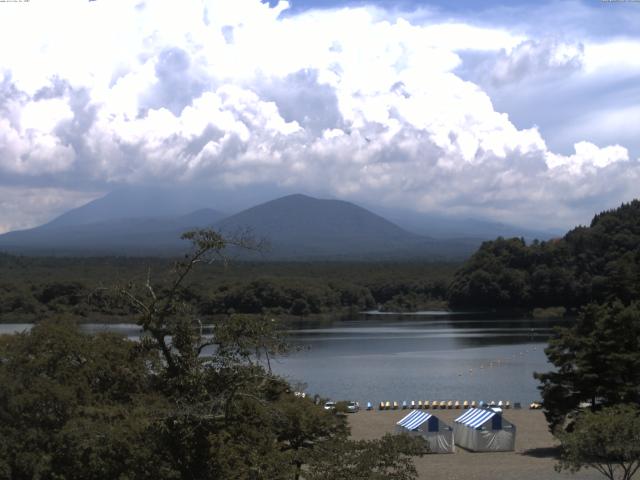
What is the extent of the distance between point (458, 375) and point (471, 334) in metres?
21.1

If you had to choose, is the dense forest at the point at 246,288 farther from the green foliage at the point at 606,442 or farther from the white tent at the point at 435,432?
the green foliage at the point at 606,442

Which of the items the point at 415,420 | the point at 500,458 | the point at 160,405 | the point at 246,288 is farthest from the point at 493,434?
the point at 246,288

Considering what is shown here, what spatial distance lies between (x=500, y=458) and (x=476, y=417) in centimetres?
184

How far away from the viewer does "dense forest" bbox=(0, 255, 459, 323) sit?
71.8 metres

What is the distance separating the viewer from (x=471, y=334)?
63.2 metres

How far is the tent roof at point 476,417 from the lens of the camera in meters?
24.4

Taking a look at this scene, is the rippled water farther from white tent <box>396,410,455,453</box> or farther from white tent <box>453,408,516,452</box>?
white tent <box>453,408,516,452</box>

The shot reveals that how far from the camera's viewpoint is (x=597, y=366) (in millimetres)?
22906

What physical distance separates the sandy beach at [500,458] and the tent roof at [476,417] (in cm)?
71

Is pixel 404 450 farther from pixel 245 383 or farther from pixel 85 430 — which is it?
pixel 85 430

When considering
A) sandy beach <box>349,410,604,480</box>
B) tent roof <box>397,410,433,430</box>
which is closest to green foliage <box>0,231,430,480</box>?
sandy beach <box>349,410,604,480</box>

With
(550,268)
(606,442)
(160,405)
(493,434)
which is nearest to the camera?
(160,405)

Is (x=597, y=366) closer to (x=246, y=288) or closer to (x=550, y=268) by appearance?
(x=246, y=288)

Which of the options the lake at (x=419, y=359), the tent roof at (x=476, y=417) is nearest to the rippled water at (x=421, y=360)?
the lake at (x=419, y=359)
